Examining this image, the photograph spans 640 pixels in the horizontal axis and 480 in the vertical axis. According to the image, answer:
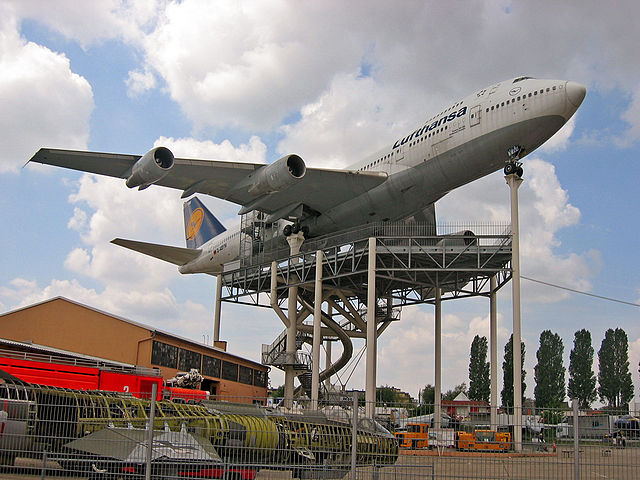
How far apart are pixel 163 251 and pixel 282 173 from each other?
2113 centimetres

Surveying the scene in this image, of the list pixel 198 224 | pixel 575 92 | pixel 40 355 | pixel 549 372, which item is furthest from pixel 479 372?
pixel 40 355

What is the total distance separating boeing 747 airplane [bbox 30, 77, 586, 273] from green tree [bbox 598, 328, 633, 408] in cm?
3798

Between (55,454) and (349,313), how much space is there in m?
33.7

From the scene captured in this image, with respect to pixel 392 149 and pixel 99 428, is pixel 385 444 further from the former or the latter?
pixel 392 149

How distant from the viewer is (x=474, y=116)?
32812 millimetres

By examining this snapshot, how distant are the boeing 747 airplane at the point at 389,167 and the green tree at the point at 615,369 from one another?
1495 inches

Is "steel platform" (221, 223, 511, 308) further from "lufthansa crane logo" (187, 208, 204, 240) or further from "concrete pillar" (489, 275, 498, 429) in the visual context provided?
"lufthansa crane logo" (187, 208, 204, 240)

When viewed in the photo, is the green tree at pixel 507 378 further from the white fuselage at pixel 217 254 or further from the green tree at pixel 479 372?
the white fuselage at pixel 217 254

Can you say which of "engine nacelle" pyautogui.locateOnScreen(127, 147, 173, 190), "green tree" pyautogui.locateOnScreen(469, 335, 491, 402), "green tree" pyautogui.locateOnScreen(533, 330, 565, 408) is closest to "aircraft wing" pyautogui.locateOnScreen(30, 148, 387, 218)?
"engine nacelle" pyautogui.locateOnScreen(127, 147, 173, 190)

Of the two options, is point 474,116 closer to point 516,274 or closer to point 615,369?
point 516,274

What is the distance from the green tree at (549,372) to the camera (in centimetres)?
6370

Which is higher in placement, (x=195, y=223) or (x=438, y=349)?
(x=195, y=223)

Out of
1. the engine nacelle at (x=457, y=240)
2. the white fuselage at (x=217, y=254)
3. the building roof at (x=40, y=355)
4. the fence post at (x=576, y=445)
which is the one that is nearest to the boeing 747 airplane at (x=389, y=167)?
the engine nacelle at (x=457, y=240)

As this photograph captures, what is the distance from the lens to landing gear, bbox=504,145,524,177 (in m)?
32.1
